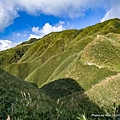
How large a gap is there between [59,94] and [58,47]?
452 feet

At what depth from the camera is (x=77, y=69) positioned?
160 feet

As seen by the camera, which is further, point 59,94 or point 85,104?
point 59,94

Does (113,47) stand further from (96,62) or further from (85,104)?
(85,104)

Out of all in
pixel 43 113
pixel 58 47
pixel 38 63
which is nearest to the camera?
pixel 43 113

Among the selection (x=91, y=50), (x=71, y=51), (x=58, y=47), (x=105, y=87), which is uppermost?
(x=58, y=47)

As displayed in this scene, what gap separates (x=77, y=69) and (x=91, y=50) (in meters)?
6.82

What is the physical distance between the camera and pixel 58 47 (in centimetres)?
17662

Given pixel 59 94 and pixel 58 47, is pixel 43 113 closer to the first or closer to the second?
pixel 59 94

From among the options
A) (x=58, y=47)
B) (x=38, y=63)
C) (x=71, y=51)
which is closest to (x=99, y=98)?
(x=71, y=51)

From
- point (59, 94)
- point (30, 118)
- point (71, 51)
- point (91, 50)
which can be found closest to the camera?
point (30, 118)

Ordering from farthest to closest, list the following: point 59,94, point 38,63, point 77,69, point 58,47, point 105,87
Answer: point 58,47, point 38,63, point 77,69, point 59,94, point 105,87

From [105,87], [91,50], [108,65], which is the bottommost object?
[105,87]

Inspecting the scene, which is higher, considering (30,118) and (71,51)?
(71,51)

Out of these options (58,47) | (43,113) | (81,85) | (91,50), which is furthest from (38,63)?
(43,113)
